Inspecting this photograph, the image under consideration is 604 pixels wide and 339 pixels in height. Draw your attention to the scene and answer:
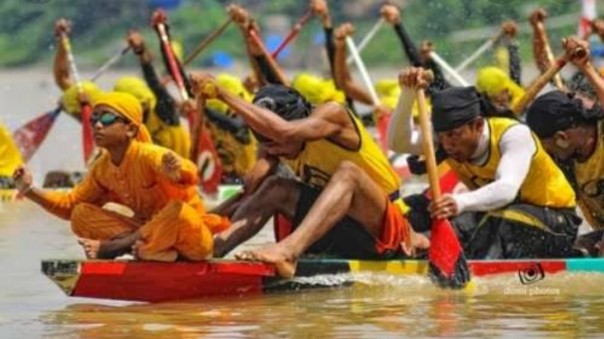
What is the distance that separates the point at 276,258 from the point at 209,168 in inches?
295

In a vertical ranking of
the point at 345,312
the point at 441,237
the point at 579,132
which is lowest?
the point at 345,312

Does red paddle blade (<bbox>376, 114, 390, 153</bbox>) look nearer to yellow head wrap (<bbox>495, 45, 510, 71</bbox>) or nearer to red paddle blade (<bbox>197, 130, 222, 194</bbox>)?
red paddle blade (<bbox>197, 130, 222, 194</bbox>)

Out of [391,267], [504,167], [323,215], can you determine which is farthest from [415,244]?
[323,215]

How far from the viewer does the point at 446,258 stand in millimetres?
10461

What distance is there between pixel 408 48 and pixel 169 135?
299 cm

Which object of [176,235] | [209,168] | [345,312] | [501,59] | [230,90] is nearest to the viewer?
[345,312]

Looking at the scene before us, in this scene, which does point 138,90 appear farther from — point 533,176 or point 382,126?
point 533,176

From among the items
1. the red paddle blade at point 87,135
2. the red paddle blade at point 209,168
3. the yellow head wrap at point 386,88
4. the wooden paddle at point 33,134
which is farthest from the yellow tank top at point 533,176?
the yellow head wrap at point 386,88

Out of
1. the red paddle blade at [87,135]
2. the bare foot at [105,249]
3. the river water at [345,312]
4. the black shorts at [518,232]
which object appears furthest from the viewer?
the red paddle blade at [87,135]

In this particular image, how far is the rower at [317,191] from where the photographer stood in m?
10.4

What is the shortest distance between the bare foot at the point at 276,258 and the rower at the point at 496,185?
2.32 ft

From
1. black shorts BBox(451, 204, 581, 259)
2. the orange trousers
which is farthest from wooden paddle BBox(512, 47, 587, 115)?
the orange trousers

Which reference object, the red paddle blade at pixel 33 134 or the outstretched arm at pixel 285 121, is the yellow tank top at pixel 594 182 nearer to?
the outstretched arm at pixel 285 121

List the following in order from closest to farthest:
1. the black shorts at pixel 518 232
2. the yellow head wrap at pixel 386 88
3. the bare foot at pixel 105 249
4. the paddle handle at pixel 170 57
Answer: the bare foot at pixel 105 249 → the black shorts at pixel 518 232 → the paddle handle at pixel 170 57 → the yellow head wrap at pixel 386 88
